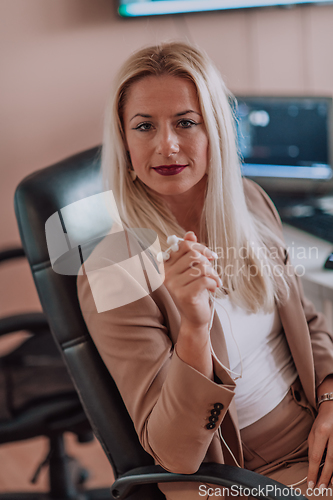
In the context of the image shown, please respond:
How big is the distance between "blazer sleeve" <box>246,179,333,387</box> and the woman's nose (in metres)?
0.37

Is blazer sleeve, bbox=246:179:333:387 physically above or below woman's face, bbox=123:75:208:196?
below

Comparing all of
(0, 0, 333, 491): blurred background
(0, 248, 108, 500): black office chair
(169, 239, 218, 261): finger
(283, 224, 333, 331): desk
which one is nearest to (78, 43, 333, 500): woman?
(169, 239, 218, 261): finger

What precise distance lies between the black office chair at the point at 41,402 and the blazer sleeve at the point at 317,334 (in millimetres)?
558

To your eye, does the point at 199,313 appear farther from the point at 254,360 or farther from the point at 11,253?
the point at 11,253

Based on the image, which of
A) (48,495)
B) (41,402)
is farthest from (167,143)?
(48,495)

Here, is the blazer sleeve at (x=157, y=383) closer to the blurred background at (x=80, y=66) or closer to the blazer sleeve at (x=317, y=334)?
the blazer sleeve at (x=317, y=334)

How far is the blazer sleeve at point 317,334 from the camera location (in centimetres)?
97

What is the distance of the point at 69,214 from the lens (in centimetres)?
84

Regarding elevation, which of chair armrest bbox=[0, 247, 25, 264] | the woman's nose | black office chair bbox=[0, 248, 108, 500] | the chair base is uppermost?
the woman's nose

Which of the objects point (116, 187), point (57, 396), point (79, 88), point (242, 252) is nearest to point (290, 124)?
point (79, 88)

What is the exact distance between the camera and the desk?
3.73 feet

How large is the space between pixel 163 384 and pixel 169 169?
13.1 inches

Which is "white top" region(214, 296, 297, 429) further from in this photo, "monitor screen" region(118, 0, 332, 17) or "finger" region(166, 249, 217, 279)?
"monitor screen" region(118, 0, 332, 17)

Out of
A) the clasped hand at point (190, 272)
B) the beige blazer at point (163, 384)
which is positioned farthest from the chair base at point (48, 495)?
the clasped hand at point (190, 272)
